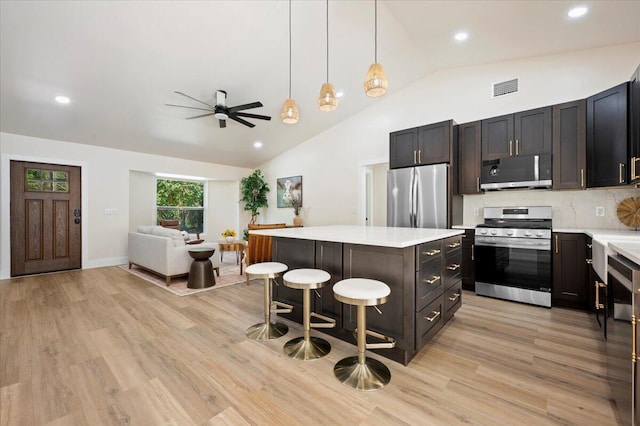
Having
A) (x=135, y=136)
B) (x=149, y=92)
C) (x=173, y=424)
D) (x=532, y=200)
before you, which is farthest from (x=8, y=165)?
(x=532, y=200)

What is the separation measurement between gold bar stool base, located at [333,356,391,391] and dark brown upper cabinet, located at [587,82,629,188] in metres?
3.16

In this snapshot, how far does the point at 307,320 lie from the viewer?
7.00 ft

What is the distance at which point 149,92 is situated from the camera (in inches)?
161

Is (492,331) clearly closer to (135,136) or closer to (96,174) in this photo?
(135,136)

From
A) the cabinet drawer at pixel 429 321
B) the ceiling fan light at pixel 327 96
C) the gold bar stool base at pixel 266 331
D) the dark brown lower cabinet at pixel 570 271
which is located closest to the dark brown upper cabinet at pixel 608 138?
the dark brown lower cabinet at pixel 570 271

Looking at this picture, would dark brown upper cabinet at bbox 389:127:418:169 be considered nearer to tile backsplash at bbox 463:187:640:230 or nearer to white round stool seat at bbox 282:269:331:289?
tile backsplash at bbox 463:187:640:230

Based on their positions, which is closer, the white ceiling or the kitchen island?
the kitchen island

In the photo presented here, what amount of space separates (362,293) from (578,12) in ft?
12.2

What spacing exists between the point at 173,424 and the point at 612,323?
100 inches

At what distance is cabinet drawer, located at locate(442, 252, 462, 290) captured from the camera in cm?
244

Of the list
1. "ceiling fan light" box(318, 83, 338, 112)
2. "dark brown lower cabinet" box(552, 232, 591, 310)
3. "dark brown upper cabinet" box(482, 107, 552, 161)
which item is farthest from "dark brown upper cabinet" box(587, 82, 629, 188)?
"ceiling fan light" box(318, 83, 338, 112)

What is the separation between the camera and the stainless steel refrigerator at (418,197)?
3.87 meters

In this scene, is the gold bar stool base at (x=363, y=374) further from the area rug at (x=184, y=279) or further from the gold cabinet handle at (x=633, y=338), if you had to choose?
the area rug at (x=184, y=279)

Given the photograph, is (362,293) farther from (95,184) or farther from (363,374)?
(95,184)
